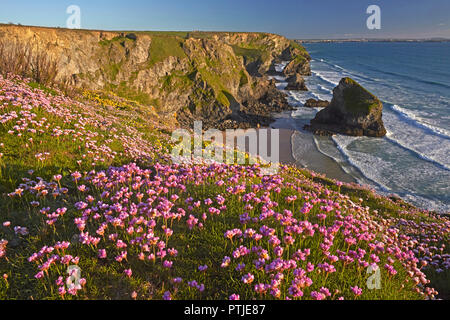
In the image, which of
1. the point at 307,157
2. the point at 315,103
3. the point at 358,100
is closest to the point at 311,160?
the point at 307,157

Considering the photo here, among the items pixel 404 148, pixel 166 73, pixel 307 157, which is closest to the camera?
pixel 307 157

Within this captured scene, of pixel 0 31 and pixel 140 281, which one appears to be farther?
pixel 0 31

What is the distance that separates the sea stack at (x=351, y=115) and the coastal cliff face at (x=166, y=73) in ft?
44.5

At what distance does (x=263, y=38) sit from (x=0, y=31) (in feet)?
590

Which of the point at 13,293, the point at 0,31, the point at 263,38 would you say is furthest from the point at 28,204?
the point at 263,38

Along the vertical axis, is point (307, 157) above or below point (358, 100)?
below

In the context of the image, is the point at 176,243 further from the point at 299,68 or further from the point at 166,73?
the point at 299,68

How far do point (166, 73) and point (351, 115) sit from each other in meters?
45.0

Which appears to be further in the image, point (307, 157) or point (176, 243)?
point (307, 157)

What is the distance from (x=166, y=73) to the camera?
65.9 m

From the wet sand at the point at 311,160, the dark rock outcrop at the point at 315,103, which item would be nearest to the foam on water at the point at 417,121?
the dark rock outcrop at the point at 315,103

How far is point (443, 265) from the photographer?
6.19 m

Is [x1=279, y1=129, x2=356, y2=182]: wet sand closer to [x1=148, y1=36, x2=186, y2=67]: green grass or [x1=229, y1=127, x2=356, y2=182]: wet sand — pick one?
[x1=229, y1=127, x2=356, y2=182]: wet sand
